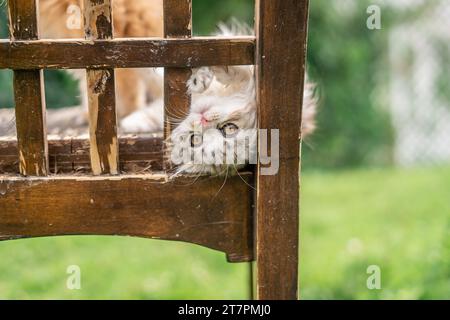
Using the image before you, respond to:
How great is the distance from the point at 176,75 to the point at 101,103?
6.5 inches

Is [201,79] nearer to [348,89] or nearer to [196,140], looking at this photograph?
[196,140]

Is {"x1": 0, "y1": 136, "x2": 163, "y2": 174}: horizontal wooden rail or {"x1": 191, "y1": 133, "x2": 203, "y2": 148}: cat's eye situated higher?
{"x1": 191, "y1": 133, "x2": 203, "y2": 148}: cat's eye

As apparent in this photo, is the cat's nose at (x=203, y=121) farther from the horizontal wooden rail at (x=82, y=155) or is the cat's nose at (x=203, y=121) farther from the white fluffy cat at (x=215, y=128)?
the horizontal wooden rail at (x=82, y=155)

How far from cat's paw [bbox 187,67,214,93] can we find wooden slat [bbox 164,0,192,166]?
0.04m

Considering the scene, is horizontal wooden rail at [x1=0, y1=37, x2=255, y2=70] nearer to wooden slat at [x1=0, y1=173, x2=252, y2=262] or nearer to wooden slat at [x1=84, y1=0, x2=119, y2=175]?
wooden slat at [x1=84, y1=0, x2=119, y2=175]

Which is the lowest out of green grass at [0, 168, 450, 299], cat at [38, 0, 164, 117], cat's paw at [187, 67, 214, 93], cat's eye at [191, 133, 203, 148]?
Result: green grass at [0, 168, 450, 299]

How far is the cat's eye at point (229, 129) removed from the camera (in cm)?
142

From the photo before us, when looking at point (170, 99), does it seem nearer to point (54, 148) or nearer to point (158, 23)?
point (54, 148)

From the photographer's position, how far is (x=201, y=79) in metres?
1.46

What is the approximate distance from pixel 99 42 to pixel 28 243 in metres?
2.83

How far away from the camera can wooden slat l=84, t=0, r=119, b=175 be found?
4.27ft

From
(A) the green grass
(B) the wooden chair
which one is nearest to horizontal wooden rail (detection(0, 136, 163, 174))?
(B) the wooden chair
